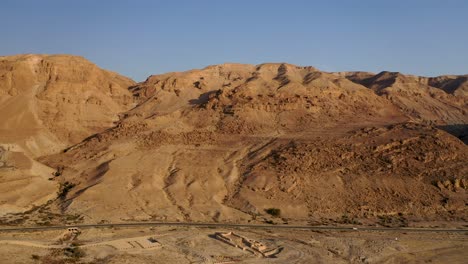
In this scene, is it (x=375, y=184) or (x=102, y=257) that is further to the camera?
(x=375, y=184)

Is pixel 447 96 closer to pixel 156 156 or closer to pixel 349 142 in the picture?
pixel 349 142

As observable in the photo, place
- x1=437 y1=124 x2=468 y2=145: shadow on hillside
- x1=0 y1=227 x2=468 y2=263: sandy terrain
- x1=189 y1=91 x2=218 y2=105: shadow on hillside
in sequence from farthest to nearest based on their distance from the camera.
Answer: x1=189 y1=91 x2=218 y2=105: shadow on hillside
x1=437 y1=124 x2=468 y2=145: shadow on hillside
x1=0 y1=227 x2=468 y2=263: sandy terrain

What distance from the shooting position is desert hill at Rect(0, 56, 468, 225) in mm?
44469

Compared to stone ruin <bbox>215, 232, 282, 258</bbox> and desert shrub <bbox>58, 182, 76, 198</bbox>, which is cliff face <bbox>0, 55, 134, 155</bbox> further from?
stone ruin <bbox>215, 232, 282, 258</bbox>

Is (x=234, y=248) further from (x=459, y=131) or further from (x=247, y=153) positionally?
(x=459, y=131)

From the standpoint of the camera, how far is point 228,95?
63.3 m

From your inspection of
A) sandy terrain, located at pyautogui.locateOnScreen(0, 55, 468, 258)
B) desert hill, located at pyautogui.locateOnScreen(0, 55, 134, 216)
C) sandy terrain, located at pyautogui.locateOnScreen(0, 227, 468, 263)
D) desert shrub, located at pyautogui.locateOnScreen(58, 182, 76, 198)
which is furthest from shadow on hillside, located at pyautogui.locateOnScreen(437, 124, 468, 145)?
desert shrub, located at pyautogui.locateOnScreen(58, 182, 76, 198)

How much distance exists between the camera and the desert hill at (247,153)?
146 feet

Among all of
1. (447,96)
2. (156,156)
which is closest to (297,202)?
(156,156)

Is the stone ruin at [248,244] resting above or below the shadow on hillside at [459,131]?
below

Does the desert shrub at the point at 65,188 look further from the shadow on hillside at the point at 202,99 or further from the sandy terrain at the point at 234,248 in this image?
the shadow on hillside at the point at 202,99

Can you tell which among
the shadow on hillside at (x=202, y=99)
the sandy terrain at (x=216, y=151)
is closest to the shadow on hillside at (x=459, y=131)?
the sandy terrain at (x=216, y=151)

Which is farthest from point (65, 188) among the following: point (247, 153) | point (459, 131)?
point (459, 131)

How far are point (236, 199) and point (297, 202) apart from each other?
5.28m
